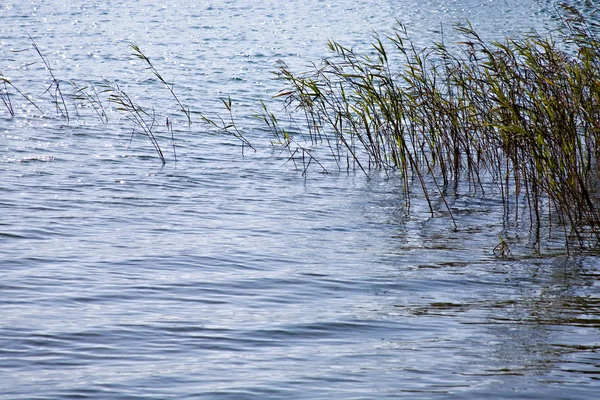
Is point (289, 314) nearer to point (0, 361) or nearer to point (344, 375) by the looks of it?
point (344, 375)

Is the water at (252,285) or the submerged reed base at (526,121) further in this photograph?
the submerged reed base at (526,121)

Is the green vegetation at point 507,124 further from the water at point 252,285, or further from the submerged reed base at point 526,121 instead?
the water at point 252,285

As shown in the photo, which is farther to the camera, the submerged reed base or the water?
the submerged reed base

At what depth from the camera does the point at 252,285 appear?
628 cm

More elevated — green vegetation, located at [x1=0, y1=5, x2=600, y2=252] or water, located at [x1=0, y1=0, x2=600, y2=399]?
green vegetation, located at [x1=0, y1=5, x2=600, y2=252]

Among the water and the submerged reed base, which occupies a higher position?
the submerged reed base

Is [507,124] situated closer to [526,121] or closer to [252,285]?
[526,121]

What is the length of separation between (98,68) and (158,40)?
8084mm

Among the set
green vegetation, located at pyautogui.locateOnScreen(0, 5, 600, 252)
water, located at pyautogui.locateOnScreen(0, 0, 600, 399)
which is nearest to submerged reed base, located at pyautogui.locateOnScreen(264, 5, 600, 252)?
green vegetation, located at pyautogui.locateOnScreen(0, 5, 600, 252)

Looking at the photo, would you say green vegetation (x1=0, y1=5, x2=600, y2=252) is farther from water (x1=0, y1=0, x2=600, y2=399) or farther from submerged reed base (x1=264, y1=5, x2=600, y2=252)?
water (x1=0, y1=0, x2=600, y2=399)

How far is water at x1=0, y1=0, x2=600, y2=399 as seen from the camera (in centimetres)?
445

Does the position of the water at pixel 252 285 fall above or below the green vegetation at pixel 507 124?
below

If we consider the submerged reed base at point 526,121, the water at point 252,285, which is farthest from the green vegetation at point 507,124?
the water at point 252,285

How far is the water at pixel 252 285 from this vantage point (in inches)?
175
